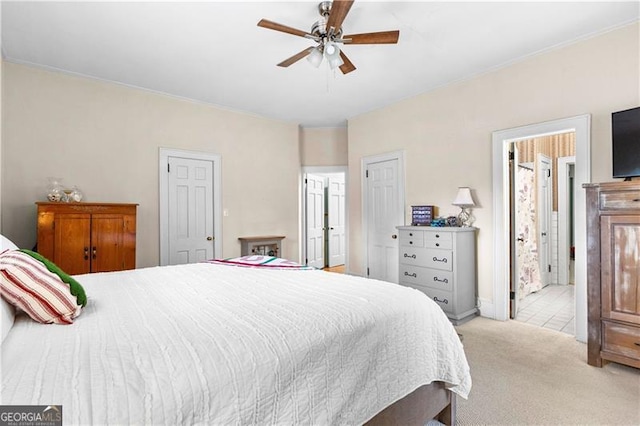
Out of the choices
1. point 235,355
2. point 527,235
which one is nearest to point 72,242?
point 235,355

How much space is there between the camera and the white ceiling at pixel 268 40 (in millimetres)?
2436

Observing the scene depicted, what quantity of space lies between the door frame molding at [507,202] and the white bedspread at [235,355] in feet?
6.59

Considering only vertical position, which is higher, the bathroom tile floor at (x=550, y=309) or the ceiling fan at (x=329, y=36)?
the ceiling fan at (x=329, y=36)

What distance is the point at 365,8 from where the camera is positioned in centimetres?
243

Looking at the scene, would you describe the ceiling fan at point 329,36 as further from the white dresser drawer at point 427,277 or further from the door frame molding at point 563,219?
the door frame molding at point 563,219

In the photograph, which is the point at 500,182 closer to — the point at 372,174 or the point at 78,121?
the point at 372,174

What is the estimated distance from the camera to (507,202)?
341 centimetres

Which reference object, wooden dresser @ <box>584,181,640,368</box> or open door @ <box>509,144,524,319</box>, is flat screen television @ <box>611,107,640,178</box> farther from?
open door @ <box>509,144,524,319</box>

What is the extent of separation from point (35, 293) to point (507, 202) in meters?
3.85

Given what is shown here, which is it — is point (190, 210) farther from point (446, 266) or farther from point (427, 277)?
point (446, 266)

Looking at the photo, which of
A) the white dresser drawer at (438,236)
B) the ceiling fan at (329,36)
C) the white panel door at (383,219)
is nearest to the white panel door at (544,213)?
the white panel door at (383,219)

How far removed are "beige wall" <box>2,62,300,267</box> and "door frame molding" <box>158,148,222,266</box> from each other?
7 cm

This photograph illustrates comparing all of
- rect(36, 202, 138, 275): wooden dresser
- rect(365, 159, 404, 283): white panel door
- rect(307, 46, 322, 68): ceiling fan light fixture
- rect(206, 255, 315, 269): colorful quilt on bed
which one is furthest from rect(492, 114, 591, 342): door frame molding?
rect(36, 202, 138, 275): wooden dresser

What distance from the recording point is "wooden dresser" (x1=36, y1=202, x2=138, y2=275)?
2963mm
